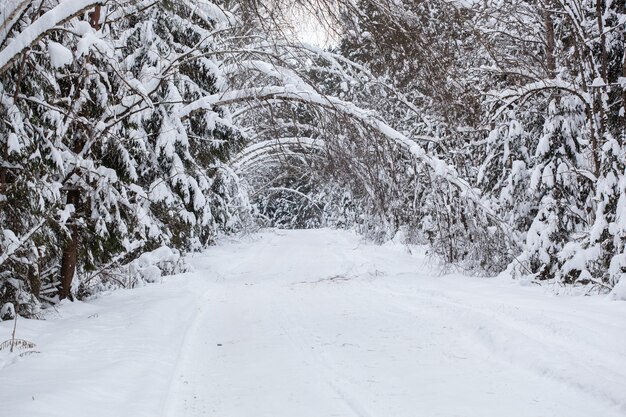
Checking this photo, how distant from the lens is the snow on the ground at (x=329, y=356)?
404cm

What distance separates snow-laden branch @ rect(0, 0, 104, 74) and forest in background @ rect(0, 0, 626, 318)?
0.02m

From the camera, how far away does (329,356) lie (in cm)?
557

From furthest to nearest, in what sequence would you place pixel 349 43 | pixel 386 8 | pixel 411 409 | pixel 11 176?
1. pixel 11 176
2. pixel 349 43
3. pixel 386 8
4. pixel 411 409

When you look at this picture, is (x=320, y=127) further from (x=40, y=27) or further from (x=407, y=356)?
(x=40, y=27)

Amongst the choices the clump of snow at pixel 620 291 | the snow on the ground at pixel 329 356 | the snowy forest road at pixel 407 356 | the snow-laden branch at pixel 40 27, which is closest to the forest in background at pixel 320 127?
the snow-laden branch at pixel 40 27

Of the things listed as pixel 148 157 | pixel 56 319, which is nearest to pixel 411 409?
pixel 56 319

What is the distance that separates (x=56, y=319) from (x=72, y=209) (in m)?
1.49

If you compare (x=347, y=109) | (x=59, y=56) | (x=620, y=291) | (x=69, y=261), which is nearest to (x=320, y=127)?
(x=347, y=109)

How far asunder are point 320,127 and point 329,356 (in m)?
3.58

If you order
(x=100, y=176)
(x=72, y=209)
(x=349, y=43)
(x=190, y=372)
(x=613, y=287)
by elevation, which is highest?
(x=349, y=43)

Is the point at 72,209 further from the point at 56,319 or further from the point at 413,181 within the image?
the point at 413,181

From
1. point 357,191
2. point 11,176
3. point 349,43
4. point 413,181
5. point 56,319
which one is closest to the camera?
point 349,43

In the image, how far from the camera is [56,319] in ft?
24.1

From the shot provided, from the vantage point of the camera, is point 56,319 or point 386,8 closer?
point 386,8
